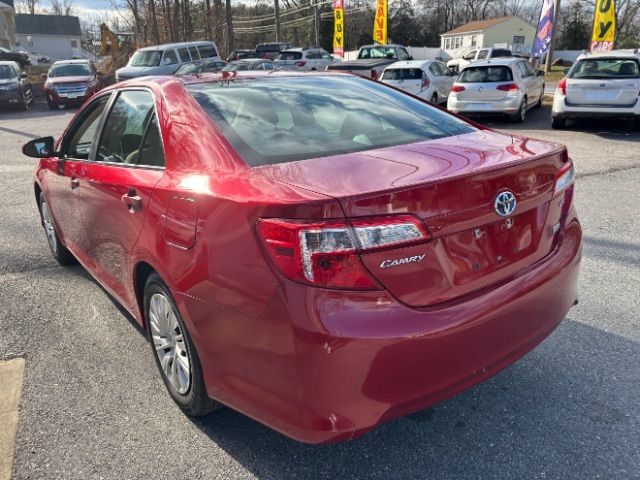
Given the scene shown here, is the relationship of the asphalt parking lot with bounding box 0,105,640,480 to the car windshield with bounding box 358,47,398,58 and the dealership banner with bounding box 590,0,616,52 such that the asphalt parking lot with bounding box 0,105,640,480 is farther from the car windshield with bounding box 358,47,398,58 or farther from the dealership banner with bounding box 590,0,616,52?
the car windshield with bounding box 358,47,398,58

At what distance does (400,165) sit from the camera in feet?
7.13

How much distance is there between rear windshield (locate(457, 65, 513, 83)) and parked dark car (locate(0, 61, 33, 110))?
53.1ft

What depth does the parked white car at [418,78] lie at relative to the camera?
1542 cm

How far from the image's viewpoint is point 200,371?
8.09ft

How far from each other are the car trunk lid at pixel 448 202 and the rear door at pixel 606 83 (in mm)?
9988

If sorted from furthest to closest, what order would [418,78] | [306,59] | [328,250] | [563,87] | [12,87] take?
[306,59] < [12,87] < [418,78] < [563,87] < [328,250]

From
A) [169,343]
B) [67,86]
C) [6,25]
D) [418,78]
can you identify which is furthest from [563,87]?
[6,25]

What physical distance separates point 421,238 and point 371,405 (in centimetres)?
61

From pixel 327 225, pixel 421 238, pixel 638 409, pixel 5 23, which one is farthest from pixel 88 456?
pixel 5 23

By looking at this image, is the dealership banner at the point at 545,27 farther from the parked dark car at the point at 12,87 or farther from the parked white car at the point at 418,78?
the parked dark car at the point at 12,87

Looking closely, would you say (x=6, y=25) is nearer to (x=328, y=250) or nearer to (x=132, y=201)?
(x=132, y=201)

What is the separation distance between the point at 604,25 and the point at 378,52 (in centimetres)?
913

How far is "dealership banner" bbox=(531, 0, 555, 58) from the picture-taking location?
21.4 meters

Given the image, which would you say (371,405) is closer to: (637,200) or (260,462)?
(260,462)
